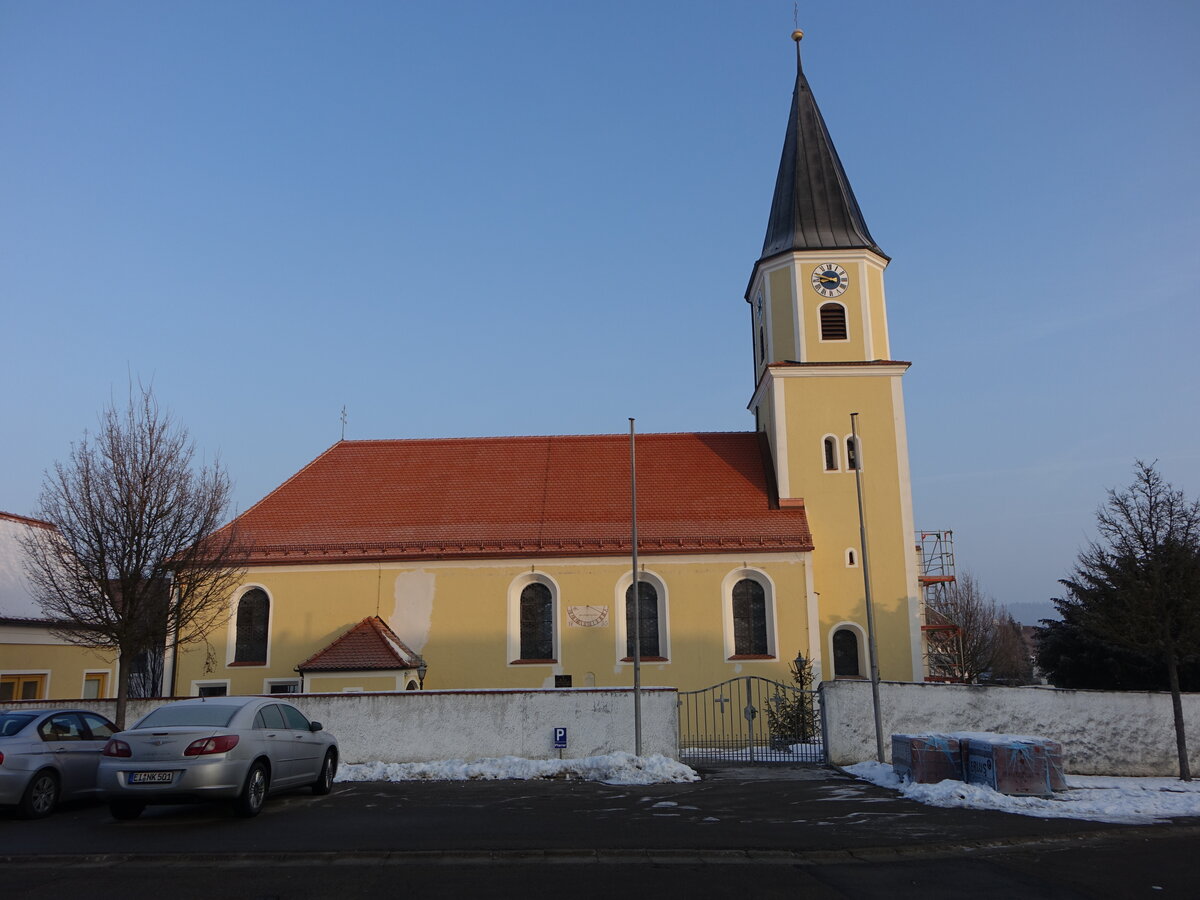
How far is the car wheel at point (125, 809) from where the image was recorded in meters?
11.2

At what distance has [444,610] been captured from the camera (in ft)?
92.3

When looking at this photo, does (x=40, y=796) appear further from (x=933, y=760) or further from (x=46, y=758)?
(x=933, y=760)

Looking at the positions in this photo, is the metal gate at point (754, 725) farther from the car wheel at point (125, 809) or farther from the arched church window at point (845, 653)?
the car wheel at point (125, 809)

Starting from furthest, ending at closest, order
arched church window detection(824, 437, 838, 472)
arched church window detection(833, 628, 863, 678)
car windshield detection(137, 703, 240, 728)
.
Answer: arched church window detection(824, 437, 838, 472) → arched church window detection(833, 628, 863, 678) → car windshield detection(137, 703, 240, 728)

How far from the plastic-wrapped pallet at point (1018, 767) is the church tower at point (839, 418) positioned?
41.6ft

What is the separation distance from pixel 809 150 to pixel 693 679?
61.3ft

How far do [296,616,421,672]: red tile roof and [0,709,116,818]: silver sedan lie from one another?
11671mm

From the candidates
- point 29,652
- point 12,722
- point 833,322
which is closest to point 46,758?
point 12,722

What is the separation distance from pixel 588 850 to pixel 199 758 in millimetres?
4710

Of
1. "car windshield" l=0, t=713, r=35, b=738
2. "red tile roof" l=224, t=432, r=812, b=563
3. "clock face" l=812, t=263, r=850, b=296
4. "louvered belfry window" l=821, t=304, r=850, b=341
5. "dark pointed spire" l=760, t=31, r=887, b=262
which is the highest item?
"dark pointed spire" l=760, t=31, r=887, b=262

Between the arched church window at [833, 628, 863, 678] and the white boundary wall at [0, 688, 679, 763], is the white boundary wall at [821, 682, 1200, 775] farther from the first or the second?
the arched church window at [833, 628, 863, 678]

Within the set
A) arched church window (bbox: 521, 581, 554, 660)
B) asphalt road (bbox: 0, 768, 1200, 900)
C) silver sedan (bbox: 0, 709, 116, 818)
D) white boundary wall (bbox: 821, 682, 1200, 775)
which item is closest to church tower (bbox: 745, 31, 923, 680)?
arched church window (bbox: 521, 581, 554, 660)

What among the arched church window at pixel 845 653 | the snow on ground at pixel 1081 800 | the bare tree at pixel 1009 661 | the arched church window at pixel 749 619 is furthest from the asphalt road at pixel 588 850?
the bare tree at pixel 1009 661

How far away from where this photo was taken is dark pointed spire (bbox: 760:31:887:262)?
30781mm
